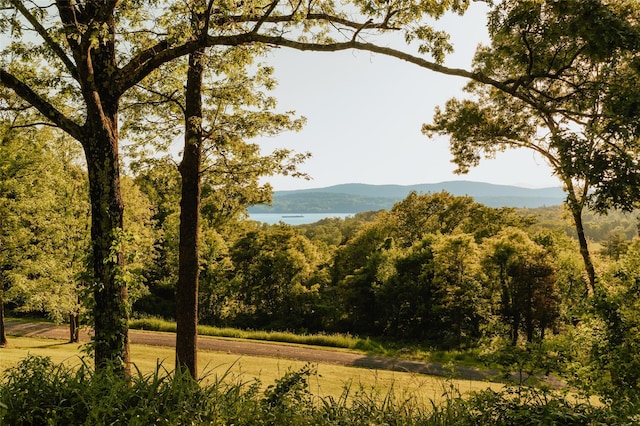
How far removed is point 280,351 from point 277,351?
15cm

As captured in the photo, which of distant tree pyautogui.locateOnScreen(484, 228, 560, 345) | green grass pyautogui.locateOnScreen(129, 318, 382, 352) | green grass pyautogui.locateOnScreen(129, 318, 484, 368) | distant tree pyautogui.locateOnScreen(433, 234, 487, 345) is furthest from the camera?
distant tree pyautogui.locateOnScreen(433, 234, 487, 345)

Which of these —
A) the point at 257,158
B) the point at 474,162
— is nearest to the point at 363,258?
the point at 474,162

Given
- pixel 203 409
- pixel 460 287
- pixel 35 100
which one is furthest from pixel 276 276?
pixel 203 409

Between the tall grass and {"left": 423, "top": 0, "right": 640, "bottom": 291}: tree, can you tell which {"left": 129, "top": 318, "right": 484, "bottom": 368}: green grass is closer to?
{"left": 423, "top": 0, "right": 640, "bottom": 291}: tree

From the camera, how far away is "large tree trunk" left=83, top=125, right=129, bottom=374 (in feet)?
17.9

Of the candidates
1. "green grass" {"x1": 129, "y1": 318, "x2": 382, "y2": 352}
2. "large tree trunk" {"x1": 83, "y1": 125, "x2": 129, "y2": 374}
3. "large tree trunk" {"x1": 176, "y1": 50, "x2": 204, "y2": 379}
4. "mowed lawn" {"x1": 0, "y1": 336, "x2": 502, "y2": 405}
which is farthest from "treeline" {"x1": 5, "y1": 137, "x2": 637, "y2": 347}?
"large tree trunk" {"x1": 83, "y1": 125, "x2": 129, "y2": 374}

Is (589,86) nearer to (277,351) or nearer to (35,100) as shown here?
(35,100)

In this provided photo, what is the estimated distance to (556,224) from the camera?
5431 cm

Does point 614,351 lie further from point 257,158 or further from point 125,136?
point 125,136

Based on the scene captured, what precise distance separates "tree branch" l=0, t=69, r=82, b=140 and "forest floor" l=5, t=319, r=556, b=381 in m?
15.8

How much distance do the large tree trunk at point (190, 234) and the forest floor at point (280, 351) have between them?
12420mm

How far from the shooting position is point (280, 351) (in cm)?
2178

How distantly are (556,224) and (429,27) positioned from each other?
55.9 meters

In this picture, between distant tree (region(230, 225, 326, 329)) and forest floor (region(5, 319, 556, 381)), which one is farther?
distant tree (region(230, 225, 326, 329))
